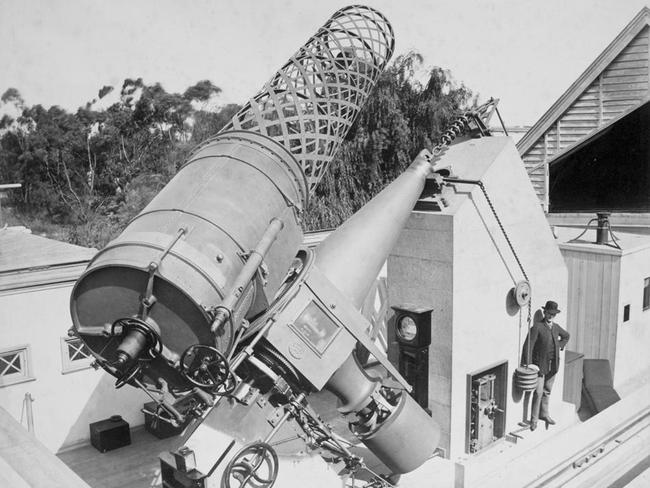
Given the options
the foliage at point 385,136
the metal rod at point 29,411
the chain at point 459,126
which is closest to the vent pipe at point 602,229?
the chain at point 459,126

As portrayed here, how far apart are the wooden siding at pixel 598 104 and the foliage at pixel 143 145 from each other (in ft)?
28.6

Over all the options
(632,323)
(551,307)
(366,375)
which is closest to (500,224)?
(551,307)

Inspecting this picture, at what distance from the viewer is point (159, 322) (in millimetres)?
4344

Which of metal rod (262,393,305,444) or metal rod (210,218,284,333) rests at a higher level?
metal rod (210,218,284,333)

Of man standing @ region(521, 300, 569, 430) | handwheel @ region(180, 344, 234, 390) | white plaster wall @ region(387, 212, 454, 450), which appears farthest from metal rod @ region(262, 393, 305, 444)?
man standing @ region(521, 300, 569, 430)

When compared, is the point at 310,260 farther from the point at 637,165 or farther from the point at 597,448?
the point at 637,165

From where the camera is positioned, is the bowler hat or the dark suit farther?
the dark suit

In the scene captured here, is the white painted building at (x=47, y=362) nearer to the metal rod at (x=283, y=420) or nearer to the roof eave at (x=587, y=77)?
the metal rod at (x=283, y=420)

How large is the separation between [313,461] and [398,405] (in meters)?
0.98

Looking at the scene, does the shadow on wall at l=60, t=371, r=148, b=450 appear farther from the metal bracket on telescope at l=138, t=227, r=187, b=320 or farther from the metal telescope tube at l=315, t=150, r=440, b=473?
the metal bracket on telescope at l=138, t=227, r=187, b=320

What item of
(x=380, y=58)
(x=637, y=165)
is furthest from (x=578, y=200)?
(x=380, y=58)

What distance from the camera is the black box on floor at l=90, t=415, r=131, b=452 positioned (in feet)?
29.3

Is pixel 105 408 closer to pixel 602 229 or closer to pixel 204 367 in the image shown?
pixel 204 367

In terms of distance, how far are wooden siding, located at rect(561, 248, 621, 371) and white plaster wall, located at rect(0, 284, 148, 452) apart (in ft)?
24.9
